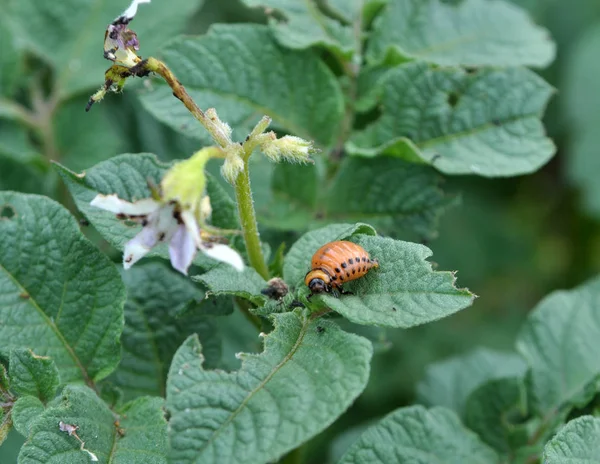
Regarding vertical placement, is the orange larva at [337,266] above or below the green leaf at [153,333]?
above

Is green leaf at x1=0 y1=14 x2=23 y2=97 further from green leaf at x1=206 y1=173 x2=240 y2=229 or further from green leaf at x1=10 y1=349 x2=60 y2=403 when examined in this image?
green leaf at x1=10 y1=349 x2=60 y2=403

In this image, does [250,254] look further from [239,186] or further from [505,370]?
[505,370]

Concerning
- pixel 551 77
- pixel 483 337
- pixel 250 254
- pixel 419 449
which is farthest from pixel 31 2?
pixel 551 77

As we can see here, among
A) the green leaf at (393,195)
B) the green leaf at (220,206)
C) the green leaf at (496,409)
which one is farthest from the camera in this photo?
the green leaf at (393,195)

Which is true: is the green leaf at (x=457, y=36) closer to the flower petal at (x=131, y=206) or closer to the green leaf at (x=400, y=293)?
the green leaf at (x=400, y=293)

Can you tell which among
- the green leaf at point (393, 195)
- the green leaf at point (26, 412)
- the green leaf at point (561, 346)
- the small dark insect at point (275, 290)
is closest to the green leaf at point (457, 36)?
the green leaf at point (393, 195)

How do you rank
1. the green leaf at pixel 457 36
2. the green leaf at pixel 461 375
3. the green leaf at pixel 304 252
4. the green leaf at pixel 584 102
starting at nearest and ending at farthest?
the green leaf at pixel 304 252 → the green leaf at pixel 457 36 → the green leaf at pixel 461 375 → the green leaf at pixel 584 102

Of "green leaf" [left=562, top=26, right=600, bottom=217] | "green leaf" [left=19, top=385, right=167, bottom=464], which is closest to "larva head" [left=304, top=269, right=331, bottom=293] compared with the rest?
"green leaf" [left=19, top=385, right=167, bottom=464]
